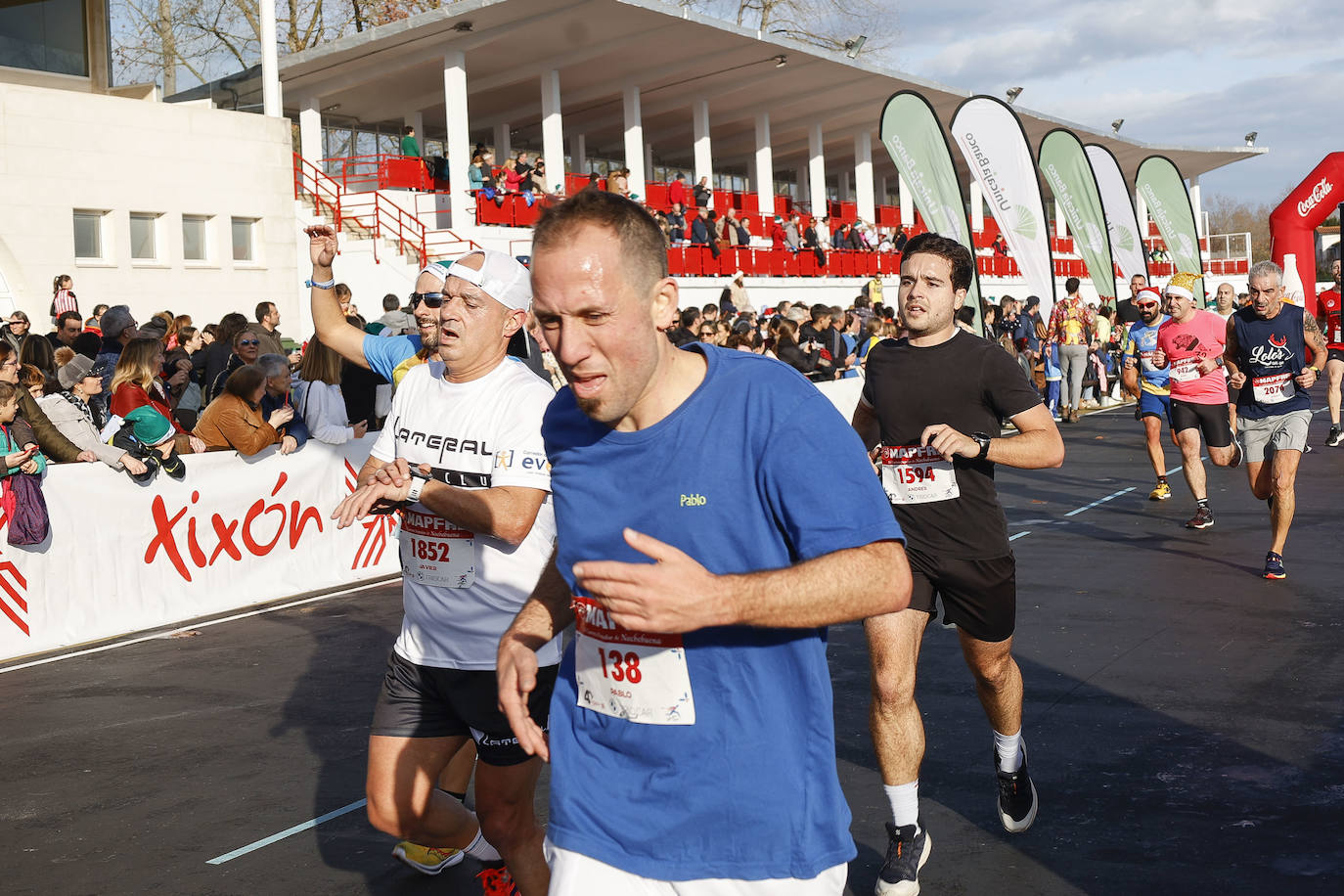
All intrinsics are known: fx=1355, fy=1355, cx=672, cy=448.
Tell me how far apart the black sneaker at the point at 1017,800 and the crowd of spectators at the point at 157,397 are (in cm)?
633

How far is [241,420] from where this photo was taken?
9914mm

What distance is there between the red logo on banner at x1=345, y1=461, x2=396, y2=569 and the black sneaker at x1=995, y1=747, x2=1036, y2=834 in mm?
7002

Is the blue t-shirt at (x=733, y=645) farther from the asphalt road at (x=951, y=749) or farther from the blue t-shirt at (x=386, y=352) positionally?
the blue t-shirt at (x=386, y=352)

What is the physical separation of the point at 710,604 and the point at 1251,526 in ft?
35.6

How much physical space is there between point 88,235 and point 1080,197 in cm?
1621

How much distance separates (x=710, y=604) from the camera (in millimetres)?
2109

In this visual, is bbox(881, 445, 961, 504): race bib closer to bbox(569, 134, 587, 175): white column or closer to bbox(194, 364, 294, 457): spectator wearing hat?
bbox(194, 364, 294, 457): spectator wearing hat

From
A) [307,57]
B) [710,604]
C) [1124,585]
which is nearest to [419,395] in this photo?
[710,604]

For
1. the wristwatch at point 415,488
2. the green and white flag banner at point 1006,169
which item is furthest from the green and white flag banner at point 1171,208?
the wristwatch at point 415,488

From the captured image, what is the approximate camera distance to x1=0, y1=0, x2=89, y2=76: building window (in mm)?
22125

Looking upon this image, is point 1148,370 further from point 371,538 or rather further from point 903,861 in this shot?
point 903,861

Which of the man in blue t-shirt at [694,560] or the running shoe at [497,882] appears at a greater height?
the man in blue t-shirt at [694,560]

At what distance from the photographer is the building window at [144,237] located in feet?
66.7

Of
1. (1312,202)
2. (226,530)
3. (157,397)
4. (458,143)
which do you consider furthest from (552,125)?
(226,530)
